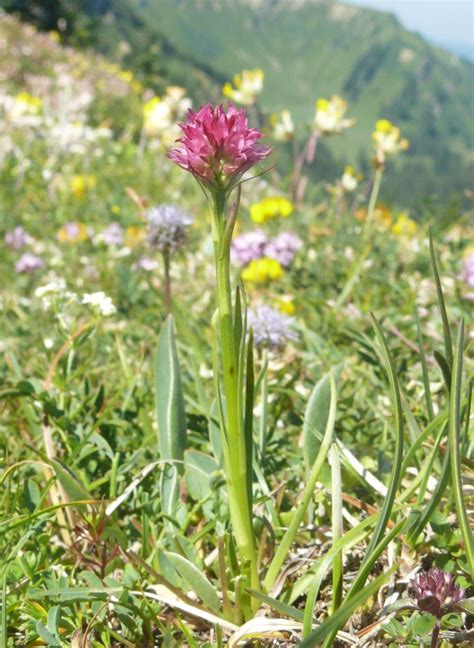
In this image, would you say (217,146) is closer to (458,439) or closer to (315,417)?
(458,439)

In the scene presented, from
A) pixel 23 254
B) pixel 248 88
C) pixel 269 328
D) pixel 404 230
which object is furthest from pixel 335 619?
pixel 248 88

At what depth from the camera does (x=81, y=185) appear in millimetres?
4719

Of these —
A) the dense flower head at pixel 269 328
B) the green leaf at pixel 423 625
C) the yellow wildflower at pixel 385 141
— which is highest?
the yellow wildflower at pixel 385 141

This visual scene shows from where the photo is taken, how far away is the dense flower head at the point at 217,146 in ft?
2.84

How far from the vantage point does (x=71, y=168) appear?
18.5 feet

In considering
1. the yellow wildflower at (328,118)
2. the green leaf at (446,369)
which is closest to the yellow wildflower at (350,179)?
the yellow wildflower at (328,118)

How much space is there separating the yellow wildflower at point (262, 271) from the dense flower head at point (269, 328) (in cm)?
77

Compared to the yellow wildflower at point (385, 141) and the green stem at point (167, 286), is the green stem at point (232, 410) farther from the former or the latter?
the yellow wildflower at point (385, 141)

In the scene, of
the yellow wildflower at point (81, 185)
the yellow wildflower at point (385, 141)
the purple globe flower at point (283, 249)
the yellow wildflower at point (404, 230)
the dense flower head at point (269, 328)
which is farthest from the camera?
the yellow wildflower at point (81, 185)

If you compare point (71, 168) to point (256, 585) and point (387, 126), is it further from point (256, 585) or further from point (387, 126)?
point (256, 585)

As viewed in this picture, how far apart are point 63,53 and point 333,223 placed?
1429cm

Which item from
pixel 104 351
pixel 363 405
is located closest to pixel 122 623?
pixel 363 405

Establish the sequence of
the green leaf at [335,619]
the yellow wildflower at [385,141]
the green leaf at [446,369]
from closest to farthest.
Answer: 1. the green leaf at [335,619]
2. the green leaf at [446,369]
3. the yellow wildflower at [385,141]

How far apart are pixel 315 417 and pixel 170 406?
12.0 inches
